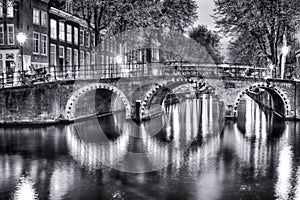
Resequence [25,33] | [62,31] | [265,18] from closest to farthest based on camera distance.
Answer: [265,18]
[25,33]
[62,31]

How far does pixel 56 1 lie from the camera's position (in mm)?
42000

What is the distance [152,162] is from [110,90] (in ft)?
49.4

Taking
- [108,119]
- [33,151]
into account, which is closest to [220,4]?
[108,119]

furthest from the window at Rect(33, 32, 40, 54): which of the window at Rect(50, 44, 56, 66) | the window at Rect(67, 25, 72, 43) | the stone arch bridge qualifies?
the stone arch bridge

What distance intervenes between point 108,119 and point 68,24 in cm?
1327

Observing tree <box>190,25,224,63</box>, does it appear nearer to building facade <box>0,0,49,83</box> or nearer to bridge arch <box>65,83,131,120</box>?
building facade <box>0,0,49,83</box>

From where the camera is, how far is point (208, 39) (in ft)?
246

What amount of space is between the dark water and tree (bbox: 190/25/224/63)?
139ft

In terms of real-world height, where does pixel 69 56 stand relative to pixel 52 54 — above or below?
above

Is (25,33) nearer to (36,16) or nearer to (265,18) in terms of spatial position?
(36,16)

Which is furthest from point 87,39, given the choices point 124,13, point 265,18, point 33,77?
point 265,18

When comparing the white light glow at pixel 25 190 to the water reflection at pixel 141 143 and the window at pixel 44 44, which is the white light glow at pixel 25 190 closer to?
the water reflection at pixel 141 143

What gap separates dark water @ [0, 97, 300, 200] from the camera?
1416 centimetres

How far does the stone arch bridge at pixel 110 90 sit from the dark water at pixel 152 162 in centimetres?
213
